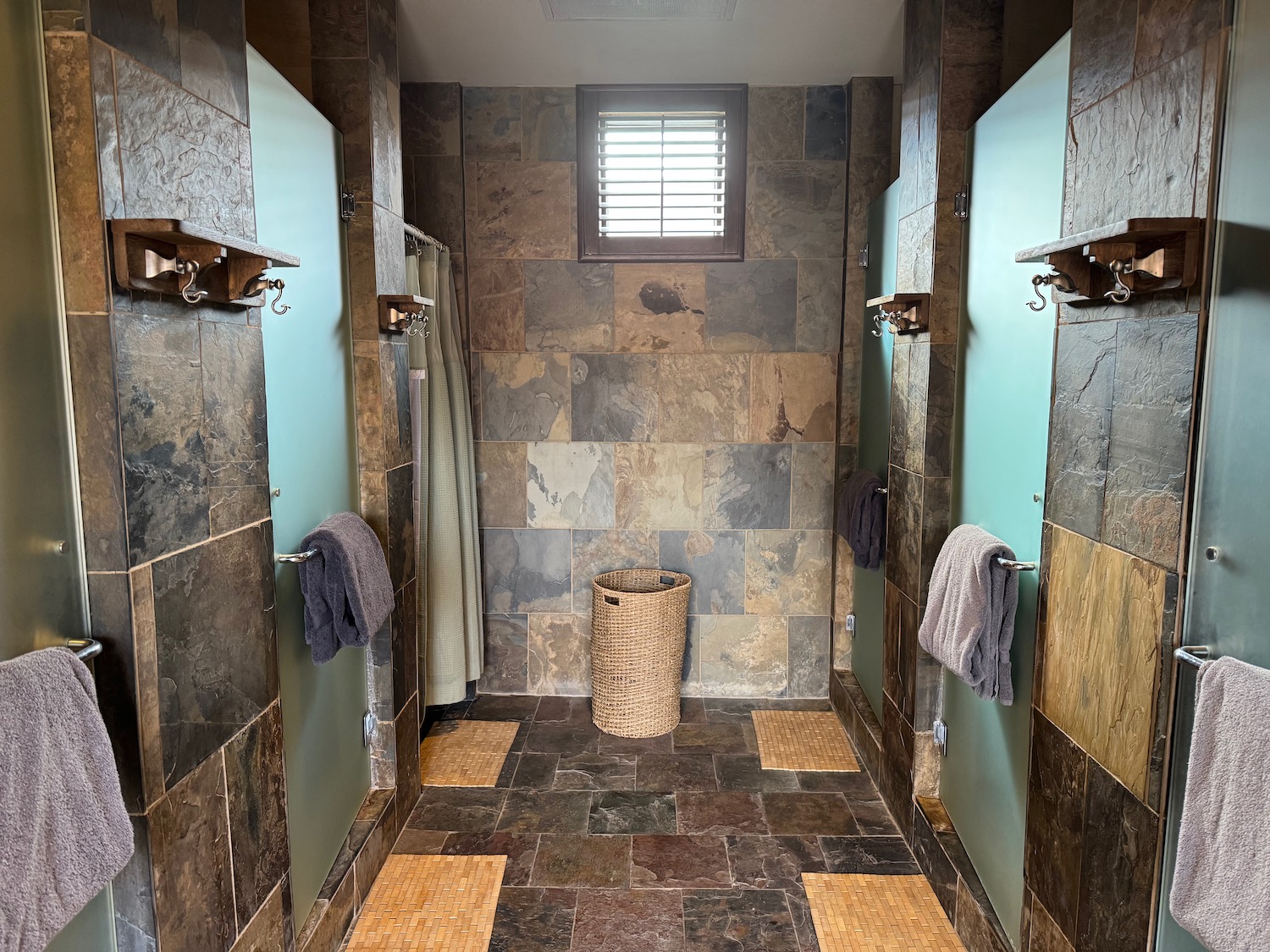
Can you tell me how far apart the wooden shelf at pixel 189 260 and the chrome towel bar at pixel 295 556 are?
556 millimetres

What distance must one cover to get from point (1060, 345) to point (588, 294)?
208 centimetres

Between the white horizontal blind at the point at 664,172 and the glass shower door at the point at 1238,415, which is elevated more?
the white horizontal blind at the point at 664,172

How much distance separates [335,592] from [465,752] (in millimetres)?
1328

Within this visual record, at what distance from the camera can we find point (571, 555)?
3.44m

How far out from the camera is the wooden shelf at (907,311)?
2.28 m

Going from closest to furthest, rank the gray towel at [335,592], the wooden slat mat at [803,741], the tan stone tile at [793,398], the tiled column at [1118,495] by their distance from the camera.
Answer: the tiled column at [1118,495]
the gray towel at [335,592]
the wooden slat mat at [803,741]
the tan stone tile at [793,398]

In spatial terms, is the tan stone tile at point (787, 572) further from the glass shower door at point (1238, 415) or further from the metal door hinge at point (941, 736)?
the glass shower door at point (1238, 415)

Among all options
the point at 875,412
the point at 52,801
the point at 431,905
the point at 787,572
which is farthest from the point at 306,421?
the point at 787,572

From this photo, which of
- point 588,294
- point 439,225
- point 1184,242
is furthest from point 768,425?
point 1184,242

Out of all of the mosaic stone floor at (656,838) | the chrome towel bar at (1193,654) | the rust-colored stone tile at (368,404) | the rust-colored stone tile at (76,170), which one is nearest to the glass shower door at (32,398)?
the rust-colored stone tile at (76,170)

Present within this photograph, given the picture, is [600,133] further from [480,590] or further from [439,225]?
[480,590]

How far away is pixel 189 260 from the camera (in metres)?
1.27

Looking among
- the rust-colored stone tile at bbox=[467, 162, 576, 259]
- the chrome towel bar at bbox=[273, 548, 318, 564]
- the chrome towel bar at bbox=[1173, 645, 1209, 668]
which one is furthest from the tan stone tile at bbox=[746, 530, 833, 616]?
the chrome towel bar at bbox=[1173, 645, 1209, 668]

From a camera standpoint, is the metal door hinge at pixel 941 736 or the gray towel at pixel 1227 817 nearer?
the gray towel at pixel 1227 817
